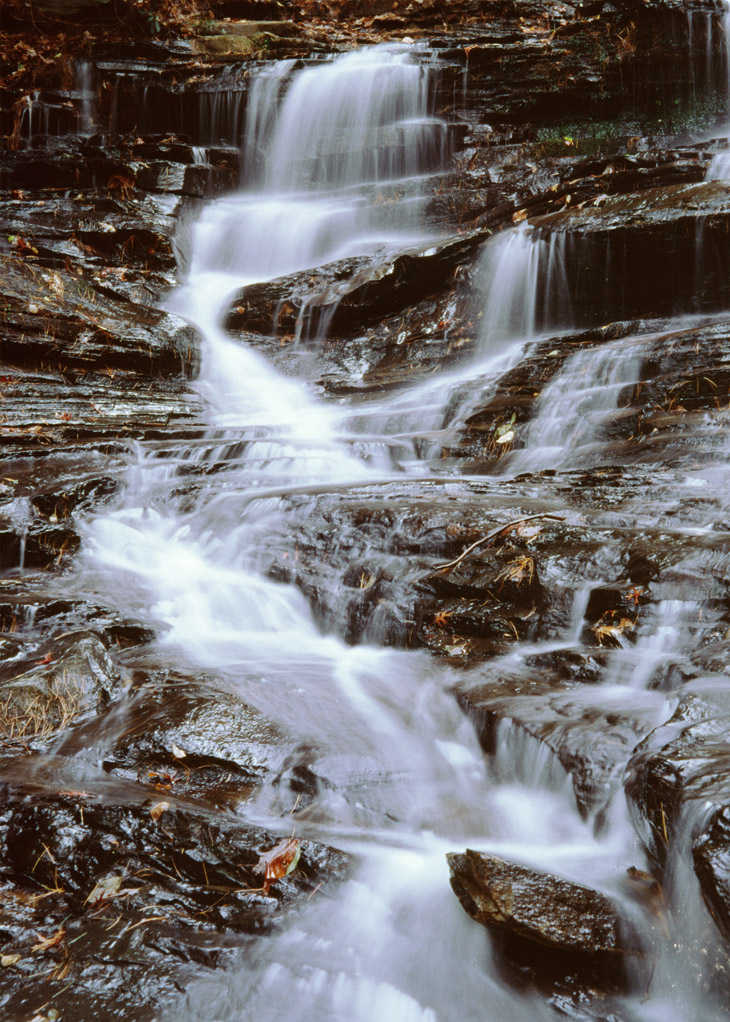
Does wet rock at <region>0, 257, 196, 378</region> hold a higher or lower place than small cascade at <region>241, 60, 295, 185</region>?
lower

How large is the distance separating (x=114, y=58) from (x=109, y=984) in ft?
50.6

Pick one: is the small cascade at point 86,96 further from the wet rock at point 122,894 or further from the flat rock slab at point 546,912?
the flat rock slab at point 546,912

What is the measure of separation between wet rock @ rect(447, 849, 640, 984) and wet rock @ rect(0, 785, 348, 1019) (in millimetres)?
587

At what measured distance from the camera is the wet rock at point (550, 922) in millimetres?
2086

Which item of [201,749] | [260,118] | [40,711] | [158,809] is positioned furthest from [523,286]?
[158,809]

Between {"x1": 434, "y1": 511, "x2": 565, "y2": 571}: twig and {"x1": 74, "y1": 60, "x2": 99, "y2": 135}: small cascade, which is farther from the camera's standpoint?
{"x1": 74, "y1": 60, "x2": 99, "y2": 135}: small cascade

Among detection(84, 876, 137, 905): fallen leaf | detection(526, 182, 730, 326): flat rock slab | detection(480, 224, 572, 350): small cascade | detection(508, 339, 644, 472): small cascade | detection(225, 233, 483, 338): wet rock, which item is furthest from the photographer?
detection(225, 233, 483, 338): wet rock

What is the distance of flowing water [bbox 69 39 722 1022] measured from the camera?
88.2 inches

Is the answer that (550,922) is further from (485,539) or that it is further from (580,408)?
(580,408)

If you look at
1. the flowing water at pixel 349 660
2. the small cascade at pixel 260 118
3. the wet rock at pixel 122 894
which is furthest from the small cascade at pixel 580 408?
the small cascade at pixel 260 118

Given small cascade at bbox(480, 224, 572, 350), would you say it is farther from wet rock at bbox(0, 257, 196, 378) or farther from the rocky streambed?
wet rock at bbox(0, 257, 196, 378)

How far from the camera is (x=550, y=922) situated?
211 cm

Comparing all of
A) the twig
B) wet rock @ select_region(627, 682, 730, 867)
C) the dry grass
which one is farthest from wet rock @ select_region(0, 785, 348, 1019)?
the twig

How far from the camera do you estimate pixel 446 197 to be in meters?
11.4
